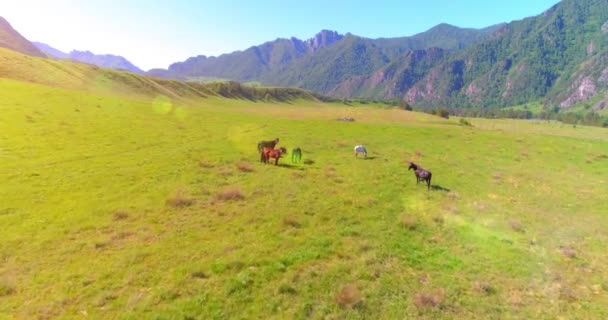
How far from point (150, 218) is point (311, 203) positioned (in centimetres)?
929

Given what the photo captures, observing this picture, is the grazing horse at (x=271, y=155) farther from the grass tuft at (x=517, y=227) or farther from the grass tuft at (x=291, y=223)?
the grass tuft at (x=517, y=227)

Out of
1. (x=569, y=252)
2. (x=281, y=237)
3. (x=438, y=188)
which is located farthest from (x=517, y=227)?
(x=281, y=237)

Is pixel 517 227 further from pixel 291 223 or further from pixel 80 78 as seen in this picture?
pixel 80 78

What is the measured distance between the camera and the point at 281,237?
55.4ft

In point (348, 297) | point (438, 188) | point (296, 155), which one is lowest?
point (348, 297)

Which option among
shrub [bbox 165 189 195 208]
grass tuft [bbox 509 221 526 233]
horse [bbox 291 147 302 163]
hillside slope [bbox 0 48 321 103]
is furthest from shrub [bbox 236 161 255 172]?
hillside slope [bbox 0 48 321 103]

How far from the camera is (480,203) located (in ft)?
80.8

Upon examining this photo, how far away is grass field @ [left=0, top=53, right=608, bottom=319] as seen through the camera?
12.0m

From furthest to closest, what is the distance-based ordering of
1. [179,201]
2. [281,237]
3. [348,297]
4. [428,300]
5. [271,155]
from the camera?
[271,155] < [179,201] < [281,237] < [428,300] < [348,297]

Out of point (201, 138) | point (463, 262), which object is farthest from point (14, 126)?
point (463, 262)

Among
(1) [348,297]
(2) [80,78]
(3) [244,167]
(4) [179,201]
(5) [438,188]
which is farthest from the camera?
(2) [80,78]

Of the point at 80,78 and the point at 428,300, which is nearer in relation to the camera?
the point at 428,300

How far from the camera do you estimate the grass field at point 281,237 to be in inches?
473

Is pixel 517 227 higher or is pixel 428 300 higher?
pixel 517 227
